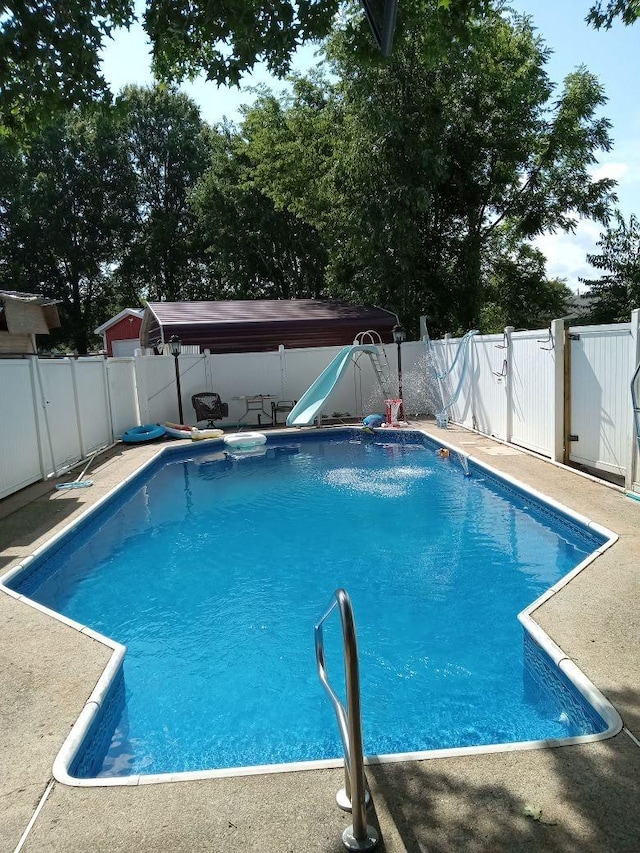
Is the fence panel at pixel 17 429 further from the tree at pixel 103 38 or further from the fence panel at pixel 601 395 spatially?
the fence panel at pixel 601 395

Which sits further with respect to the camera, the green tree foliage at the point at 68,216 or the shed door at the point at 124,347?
the green tree foliage at the point at 68,216

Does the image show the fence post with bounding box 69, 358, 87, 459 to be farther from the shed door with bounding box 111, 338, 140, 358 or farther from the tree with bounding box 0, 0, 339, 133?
the shed door with bounding box 111, 338, 140, 358

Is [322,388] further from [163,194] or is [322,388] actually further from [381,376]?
[163,194]

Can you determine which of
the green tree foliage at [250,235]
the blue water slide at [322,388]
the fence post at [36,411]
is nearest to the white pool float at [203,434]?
the blue water slide at [322,388]

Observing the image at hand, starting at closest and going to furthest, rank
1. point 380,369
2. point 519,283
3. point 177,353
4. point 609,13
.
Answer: point 609,13
point 177,353
point 380,369
point 519,283

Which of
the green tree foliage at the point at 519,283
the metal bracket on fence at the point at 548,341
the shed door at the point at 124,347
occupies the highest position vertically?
the green tree foliage at the point at 519,283

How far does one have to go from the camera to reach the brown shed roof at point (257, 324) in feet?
53.2

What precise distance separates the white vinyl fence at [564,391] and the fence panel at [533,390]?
0.01 meters

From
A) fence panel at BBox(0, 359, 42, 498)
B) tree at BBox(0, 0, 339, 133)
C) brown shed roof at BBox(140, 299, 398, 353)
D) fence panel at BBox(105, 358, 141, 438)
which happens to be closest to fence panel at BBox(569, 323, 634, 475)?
tree at BBox(0, 0, 339, 133)

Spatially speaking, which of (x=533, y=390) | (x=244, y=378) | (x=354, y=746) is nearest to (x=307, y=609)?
(x=354, y=746)

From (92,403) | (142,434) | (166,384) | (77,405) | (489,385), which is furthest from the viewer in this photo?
(166,384)

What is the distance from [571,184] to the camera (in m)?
18.2

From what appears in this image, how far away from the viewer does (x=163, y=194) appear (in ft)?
107

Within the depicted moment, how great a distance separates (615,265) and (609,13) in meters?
14.6
